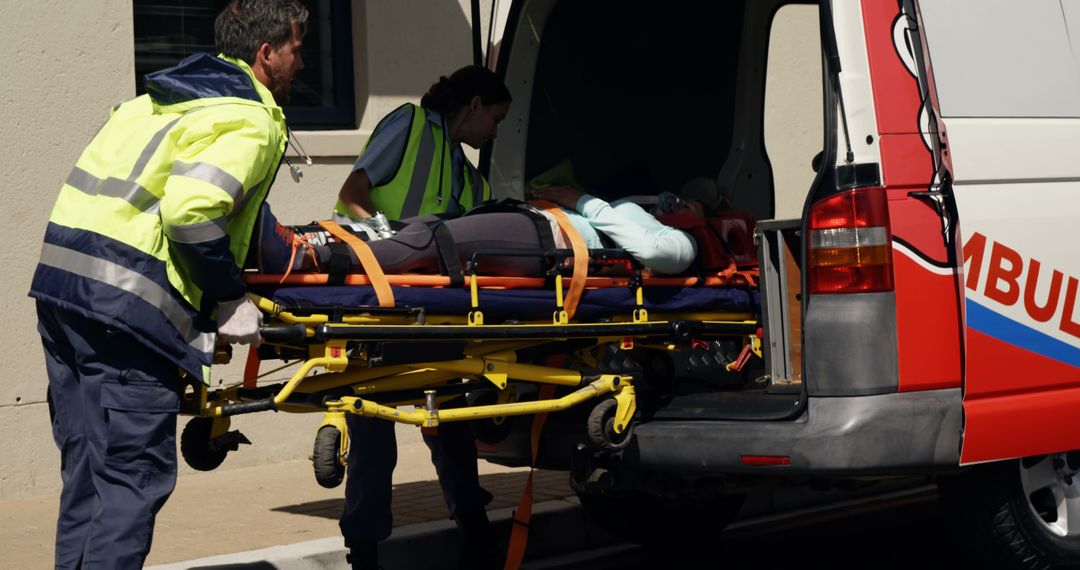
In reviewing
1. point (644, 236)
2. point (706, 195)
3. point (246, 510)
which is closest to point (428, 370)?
point (644, 236)

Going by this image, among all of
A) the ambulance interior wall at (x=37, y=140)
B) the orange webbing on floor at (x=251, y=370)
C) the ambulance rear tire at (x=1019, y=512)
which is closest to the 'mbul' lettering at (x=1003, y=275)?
the ambulance rear tire at (x=1019, y=512)

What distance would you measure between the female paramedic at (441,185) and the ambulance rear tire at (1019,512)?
5.60 feet

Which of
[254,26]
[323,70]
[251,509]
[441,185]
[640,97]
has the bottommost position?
[251,509]

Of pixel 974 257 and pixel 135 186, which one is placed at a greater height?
pixel 135 186

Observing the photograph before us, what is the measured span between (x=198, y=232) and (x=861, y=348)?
1.88 m

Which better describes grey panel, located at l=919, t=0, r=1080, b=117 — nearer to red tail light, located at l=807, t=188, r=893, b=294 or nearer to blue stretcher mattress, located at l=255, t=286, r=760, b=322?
red tail light, located at l=807, t=188, r=893, b=294

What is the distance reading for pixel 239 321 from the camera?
13.9 feet

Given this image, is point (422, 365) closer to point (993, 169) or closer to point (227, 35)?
point (227, 35)

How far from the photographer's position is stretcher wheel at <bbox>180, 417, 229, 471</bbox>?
477cm

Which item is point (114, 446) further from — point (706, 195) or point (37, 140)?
point (37, 140)

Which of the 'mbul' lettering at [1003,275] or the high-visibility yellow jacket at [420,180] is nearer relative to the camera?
the 'mbul' lettering at [1003,275]

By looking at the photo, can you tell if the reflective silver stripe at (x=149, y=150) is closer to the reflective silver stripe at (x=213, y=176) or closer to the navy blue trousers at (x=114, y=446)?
the reflective silver stripe at (x=213, y=176)

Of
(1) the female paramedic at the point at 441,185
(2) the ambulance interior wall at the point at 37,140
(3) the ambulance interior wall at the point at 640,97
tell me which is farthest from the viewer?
(2) the ambulance interior wall at the point at 37,140

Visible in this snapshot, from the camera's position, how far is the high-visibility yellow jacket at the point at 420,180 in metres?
5.67
